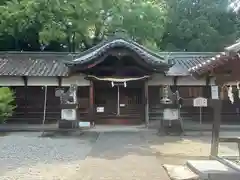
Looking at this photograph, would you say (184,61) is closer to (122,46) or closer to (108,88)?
(108,88)

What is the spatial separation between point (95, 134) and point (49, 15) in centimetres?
897

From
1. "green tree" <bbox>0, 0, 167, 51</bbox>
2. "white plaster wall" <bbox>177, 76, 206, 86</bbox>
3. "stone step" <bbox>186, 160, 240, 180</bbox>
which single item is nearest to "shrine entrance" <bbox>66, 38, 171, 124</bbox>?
"white plaster wall" <bbox>177, 76, 206, 86</bbox>

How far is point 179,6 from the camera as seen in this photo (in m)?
31.5

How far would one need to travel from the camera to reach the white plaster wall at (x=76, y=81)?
64.5ft

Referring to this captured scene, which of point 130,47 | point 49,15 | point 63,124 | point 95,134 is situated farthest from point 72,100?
point 49,15

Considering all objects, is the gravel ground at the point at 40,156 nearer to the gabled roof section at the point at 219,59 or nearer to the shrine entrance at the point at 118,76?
the gabled roof section at the point at 219,59

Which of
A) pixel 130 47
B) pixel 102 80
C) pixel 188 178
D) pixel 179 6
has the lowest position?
pixel 188 178

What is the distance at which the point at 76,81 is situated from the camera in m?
19.8

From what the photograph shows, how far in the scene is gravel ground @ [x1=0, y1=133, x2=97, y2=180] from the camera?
8.22m

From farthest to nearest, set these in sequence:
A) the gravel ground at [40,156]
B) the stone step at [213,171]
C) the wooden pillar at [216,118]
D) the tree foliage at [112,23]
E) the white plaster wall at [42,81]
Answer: the tree foliage at [112,23] → the white plaster wall at [42,81] → the wooden pillar at [216,118] → the gravel ground at [40,156] → the stone step at [213,171]

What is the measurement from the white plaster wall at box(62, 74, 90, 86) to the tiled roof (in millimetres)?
515

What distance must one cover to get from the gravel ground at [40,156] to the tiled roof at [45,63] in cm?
524

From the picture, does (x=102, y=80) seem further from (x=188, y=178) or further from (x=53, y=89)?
(x=188, y=178)

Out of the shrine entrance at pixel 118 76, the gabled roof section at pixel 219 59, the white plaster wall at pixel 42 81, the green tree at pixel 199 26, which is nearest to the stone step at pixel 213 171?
the gabled roof section at pixel 219 59
